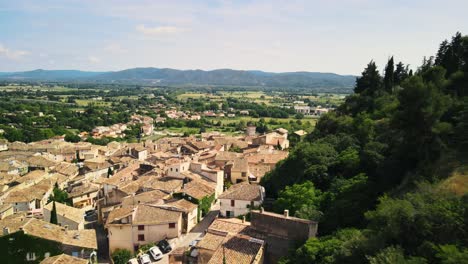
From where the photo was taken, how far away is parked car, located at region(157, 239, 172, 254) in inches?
1304

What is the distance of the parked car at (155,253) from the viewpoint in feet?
104

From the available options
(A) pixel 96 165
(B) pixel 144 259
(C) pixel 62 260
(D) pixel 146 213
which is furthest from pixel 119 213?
(A) pixel 96 165

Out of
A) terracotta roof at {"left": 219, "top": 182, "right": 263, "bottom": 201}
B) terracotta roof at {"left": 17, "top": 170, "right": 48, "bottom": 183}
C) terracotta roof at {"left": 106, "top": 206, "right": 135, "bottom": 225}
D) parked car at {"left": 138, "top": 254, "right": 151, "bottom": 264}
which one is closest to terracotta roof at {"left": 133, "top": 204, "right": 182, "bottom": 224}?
terracotta roof at {"left": 106, "top": 206, "right": 135, "bottom": 225}

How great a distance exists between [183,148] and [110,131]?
5059 centimetres

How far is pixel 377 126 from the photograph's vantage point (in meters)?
39.4

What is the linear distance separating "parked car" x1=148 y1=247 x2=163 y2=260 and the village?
8 cm

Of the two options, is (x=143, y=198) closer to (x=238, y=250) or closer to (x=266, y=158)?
(x=238, y=250)

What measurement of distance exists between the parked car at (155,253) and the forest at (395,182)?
10.9 metres

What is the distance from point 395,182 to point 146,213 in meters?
21.6

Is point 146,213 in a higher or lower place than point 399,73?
lower

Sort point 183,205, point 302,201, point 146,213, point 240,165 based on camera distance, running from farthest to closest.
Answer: point 240,165, point 183,205, point 146,213, point 302,201

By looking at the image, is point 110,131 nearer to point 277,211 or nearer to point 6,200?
point 6,200

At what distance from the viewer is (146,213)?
3494 centimetres

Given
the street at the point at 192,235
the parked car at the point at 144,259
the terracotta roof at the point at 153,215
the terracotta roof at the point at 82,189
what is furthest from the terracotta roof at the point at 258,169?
the parked car at the point at 144,259
